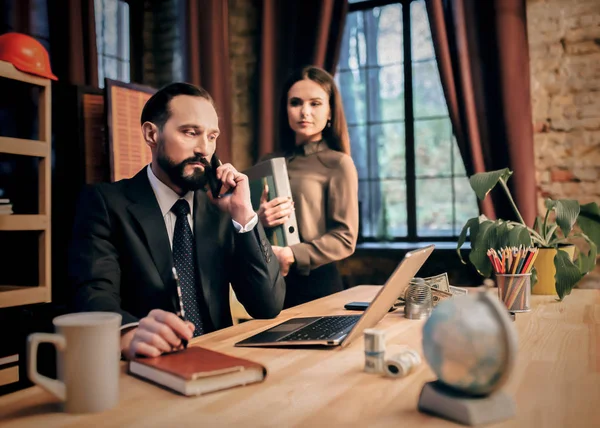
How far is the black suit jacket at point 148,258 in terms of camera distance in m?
1.40

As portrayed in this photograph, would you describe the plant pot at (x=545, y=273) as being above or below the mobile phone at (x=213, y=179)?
below

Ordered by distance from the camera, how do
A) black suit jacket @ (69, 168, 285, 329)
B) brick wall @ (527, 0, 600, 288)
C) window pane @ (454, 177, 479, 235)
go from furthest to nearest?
window pane @ (454, 177, 479, 235), brick wall @ (527, 0, 600, 288), black suit jacket @ (69, 168, 285, 329)

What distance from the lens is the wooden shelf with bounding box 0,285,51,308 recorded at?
7.70 ft

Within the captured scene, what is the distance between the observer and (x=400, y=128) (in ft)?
11.4

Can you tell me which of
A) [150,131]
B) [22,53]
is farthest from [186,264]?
[22,53]

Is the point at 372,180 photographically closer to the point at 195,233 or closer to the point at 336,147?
the point at 336,147

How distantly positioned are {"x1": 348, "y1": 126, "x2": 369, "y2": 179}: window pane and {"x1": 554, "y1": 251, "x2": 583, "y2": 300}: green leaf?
1.86 m

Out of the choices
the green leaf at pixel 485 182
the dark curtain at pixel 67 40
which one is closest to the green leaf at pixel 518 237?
the green leaf at pixel 485 182

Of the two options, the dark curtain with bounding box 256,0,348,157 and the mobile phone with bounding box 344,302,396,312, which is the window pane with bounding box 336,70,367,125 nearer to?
the dark curtain with bounding box 256,0,348,157

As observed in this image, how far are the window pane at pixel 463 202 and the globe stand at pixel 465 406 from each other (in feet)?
8.82

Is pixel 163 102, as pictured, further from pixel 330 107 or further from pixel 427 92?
pixel 427 92

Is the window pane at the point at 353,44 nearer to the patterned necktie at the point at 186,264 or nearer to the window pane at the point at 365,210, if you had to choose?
the window pane at the point at 365,210

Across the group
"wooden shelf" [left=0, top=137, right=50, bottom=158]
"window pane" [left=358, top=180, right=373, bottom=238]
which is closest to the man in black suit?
"wooden shelf" [left=0, top=137, right=50, bottom=158]

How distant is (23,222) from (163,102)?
1152 millimetres
